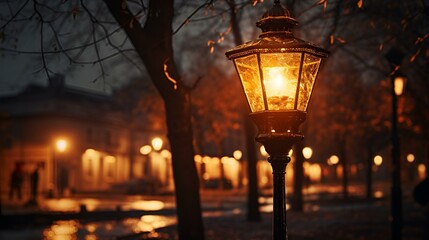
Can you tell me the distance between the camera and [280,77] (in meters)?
5.73

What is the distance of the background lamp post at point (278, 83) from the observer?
18.6ft

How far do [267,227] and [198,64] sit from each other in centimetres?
2742

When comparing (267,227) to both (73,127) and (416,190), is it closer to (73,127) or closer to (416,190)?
(416,190)

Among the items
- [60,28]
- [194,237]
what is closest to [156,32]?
[60,28]

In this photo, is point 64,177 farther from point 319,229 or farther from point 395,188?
point 395,188

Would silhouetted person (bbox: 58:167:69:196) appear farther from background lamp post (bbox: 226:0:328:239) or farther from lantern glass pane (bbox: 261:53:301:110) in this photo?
lantern glass pane (bbox: 261:53:301:110)

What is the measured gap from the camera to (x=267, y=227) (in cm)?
1967

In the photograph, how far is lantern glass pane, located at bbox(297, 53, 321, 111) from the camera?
19.0 feet

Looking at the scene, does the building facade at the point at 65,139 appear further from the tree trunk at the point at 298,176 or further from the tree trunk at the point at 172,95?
the tree trunk at the point at 172,95

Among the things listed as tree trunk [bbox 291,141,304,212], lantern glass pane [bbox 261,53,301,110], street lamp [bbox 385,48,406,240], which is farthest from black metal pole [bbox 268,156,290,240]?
tree trunk [bbox 291,141,304,212]

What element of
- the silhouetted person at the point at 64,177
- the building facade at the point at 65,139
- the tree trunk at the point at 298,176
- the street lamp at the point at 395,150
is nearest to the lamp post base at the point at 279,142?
the street lamp at the point at 395,150

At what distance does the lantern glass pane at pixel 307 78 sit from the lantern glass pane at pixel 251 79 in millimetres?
369

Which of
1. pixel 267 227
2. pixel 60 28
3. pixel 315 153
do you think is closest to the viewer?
pixel 60 28

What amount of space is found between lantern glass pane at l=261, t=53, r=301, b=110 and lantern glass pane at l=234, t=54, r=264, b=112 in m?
0.08
